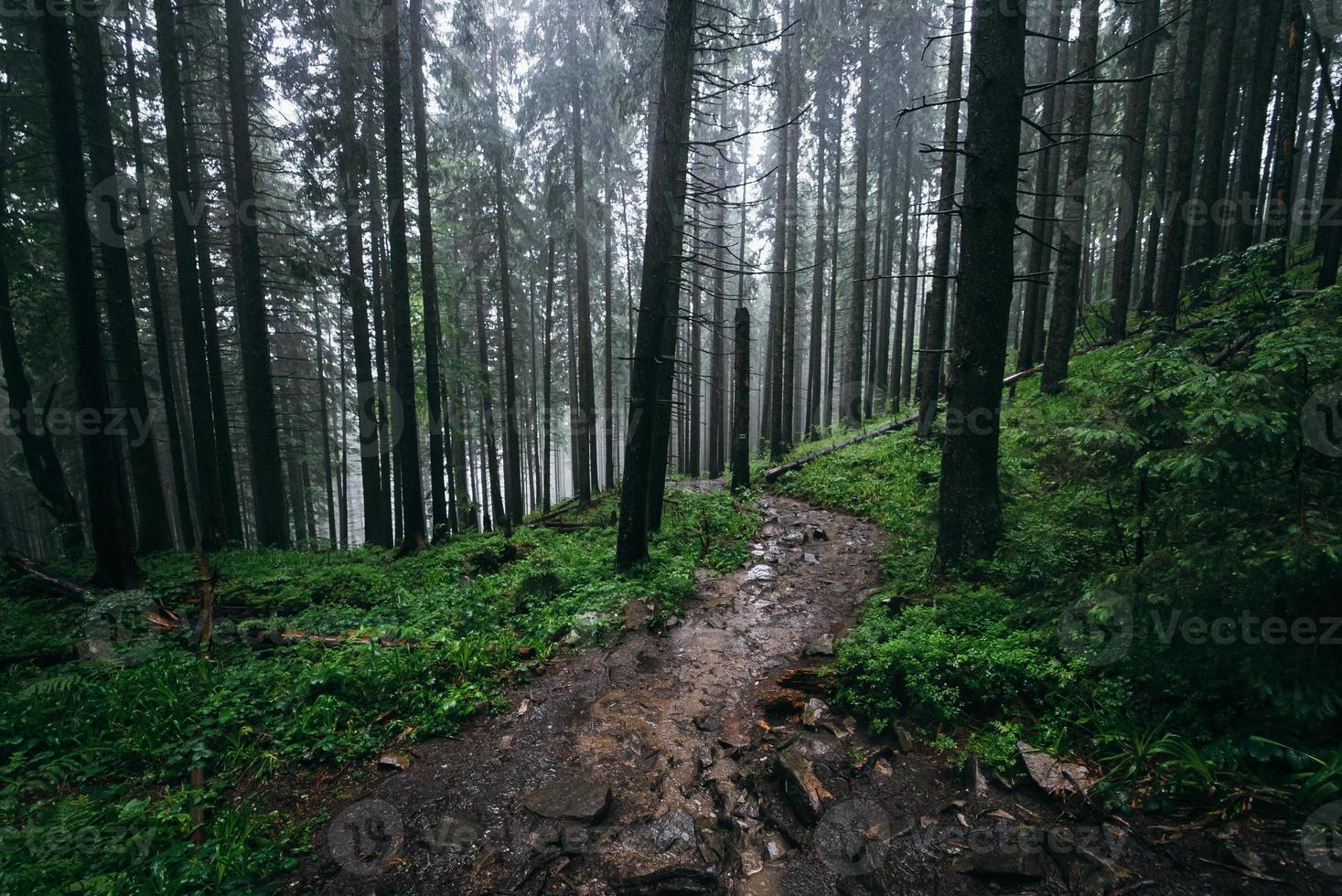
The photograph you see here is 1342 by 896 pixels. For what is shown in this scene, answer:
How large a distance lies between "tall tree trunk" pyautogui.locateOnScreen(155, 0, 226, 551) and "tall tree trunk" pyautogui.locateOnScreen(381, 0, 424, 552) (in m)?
2.21

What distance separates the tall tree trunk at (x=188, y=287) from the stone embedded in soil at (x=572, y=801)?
12099 mm

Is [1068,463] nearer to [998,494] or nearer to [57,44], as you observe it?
[998,494]

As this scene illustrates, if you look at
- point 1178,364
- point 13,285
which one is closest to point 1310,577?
point 1178,364

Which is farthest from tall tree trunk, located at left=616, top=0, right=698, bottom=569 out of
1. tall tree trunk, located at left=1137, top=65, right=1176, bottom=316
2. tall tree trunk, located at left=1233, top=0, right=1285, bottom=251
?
tall tree trunk, located at left=1137, top=65, right=1176, bottom=316

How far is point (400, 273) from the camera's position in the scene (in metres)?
10.6

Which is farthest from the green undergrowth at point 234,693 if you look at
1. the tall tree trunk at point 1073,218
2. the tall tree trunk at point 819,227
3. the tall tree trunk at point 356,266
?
the tall tree trunk at point 819,227

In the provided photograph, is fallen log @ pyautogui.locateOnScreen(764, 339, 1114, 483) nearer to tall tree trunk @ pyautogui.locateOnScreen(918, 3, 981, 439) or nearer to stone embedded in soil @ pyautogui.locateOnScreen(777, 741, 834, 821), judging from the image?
tall tree trunk @ pyautogui.locateOnScreen(918, 3, 981, 439)

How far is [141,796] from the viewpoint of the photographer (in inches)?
134

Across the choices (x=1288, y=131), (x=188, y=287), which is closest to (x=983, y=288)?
(x=1288, y=131)

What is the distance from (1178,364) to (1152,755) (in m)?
2.83

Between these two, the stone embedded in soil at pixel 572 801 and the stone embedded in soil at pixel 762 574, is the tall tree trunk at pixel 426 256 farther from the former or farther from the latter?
the stone embedded in soil at pixel 572 801

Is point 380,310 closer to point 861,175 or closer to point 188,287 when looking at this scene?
point 188,287

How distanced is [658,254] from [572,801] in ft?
20.9

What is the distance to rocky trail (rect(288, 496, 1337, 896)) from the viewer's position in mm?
2539
